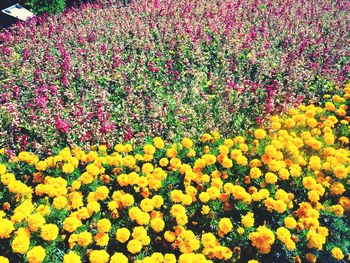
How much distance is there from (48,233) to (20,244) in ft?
0.81

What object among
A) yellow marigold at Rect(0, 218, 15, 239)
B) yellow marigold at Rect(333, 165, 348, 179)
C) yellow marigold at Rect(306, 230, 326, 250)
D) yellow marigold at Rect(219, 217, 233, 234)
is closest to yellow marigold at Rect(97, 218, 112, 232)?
yellow marigold at Rect(0, 218, 15, 239)

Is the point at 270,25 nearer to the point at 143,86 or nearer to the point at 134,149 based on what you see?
the point at 143,86

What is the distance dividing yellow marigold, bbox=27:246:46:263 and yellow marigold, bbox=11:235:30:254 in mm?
61

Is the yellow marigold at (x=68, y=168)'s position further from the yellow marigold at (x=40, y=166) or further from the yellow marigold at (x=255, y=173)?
the yellow marigold at (x=255, y=173)

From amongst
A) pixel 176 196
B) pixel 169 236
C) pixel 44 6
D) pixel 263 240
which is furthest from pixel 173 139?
pixel 44 6

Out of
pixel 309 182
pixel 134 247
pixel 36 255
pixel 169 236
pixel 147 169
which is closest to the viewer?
pixel 36 255

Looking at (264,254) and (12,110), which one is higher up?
(12,110)

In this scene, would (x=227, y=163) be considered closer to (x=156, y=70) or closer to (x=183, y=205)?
(x=183, y=205)

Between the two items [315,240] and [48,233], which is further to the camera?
[315,240]

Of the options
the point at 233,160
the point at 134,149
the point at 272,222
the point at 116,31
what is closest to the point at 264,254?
the point at 272,222

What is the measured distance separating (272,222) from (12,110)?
3.91 metres

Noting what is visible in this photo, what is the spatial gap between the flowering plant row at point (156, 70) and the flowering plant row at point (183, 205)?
86 centimetres

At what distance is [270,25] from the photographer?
920 centimetres

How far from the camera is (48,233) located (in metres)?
3.25
